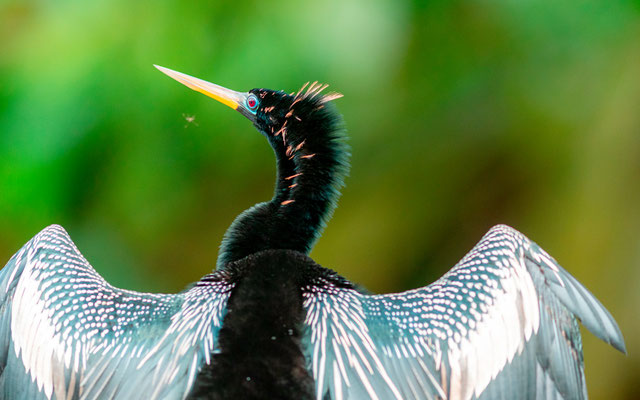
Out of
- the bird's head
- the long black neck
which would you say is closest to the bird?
the long black neck

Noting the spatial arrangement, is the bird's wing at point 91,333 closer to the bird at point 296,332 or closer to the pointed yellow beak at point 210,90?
the bird at point 296,332

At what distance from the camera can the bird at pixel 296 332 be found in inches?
68.4

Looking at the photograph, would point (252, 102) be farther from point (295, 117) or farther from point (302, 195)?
point (302, 195)

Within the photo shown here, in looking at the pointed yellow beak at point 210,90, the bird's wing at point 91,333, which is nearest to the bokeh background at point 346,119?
the pointed yellow beak at point 210,90

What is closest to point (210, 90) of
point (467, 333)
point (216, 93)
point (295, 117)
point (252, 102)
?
point (216, 93)

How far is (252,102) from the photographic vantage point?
259 cm

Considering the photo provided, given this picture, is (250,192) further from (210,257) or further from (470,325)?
(470,325)

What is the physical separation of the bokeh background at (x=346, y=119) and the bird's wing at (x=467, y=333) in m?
1.32

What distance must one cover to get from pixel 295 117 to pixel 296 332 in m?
0.90

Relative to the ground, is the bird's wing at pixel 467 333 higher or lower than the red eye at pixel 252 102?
lower

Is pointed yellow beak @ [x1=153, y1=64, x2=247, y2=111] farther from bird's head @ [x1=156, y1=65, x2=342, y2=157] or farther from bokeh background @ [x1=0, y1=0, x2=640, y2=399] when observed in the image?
bokeh background @ [x1=0, y1=0, x2=640, y2=399]

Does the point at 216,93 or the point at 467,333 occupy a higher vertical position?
the point at 216,93

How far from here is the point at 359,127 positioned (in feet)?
11.1

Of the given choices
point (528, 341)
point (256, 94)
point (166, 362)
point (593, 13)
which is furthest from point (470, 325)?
Answer: point (593, 13)
